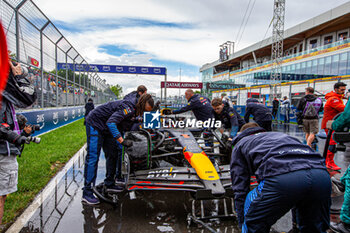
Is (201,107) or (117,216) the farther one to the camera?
(201,107)

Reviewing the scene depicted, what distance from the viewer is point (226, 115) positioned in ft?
18.2

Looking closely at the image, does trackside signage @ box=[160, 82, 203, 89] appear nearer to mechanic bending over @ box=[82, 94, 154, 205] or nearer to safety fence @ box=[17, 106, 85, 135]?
safety fence @ box=[17, 106, 85, 135]

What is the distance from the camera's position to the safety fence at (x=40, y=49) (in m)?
5.87

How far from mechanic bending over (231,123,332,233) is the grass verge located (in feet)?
8.80

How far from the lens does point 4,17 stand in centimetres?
532

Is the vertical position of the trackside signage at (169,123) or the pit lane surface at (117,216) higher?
the trackside signage at (169,123)

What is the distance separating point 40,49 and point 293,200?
8.70 meters

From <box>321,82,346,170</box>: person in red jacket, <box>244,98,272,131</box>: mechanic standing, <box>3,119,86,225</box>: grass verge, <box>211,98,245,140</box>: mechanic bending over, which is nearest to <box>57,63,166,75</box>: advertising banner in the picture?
<box>3,119,86,225</box>: grass verge

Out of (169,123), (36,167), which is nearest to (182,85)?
(169,123)

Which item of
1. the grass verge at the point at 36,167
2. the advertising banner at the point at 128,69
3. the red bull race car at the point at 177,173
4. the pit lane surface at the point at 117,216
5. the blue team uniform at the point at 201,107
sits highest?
the advertising banner at the point at 128,69

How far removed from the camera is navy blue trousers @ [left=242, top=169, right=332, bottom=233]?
1691 millimetres

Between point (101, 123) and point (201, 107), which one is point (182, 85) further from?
point (101, 123)

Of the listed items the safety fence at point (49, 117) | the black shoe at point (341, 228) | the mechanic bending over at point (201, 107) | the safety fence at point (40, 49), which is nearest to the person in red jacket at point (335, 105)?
the mechanic bending over at point (201, 107)

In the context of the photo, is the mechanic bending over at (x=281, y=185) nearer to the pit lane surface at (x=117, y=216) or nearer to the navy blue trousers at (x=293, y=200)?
the navy blue trousers at (x=293, y=200)
